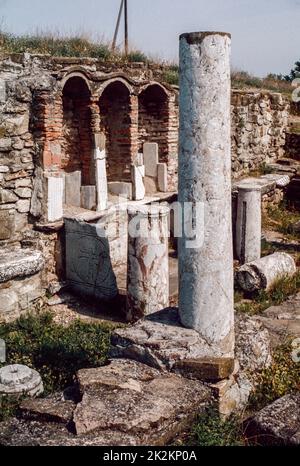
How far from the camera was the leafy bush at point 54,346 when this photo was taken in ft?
21.1

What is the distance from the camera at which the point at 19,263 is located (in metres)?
8.30

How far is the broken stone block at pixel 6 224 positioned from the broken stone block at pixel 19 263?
32 cm

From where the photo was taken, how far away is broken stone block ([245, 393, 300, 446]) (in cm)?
466

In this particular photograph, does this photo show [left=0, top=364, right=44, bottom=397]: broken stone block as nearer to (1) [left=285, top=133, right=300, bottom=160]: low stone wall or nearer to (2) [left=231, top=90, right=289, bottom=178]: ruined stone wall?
(2) [left=231, top=90, right=289, bottom=178]: ruined stone wall

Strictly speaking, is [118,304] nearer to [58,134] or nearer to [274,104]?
[58,134]

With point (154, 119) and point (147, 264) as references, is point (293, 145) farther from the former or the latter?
point (147, 264)

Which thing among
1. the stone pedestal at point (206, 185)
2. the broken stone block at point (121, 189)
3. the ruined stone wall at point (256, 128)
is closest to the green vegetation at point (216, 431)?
the stone pedestal at point (206, 185)

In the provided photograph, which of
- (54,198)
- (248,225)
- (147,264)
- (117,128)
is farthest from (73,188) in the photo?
(248,225)

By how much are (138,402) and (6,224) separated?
4996 mm

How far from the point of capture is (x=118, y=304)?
9.23 meters

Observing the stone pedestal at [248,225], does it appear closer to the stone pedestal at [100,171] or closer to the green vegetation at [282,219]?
the green vegetation at [282,219]
